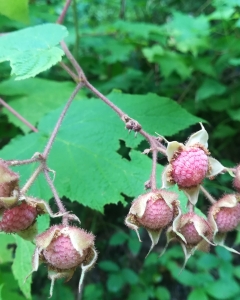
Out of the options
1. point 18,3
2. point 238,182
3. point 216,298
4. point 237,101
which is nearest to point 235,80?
point 237,101

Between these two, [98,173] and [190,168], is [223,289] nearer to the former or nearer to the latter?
[98,173]

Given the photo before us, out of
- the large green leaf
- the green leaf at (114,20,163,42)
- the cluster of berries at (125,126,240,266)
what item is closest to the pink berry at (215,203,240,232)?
the cluster of berries at (125,126,240,266)

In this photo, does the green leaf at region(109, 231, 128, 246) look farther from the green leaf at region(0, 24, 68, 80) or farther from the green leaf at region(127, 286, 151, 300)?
the green leaf at region(0, 24, 68, 80)

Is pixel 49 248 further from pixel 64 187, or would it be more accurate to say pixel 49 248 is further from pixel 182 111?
pixel 182 111

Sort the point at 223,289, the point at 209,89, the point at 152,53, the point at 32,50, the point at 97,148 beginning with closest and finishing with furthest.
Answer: the point at 32,50 < the point at 97,148 < the point at 223,289 < the point at 209,89 < the point at 152,53

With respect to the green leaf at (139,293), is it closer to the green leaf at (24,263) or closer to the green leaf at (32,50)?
the green leaf at (24,263)

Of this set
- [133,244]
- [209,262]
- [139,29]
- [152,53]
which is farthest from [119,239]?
[139,29]

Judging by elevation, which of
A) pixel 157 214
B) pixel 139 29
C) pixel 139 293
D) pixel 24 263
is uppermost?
pixel 157 214
